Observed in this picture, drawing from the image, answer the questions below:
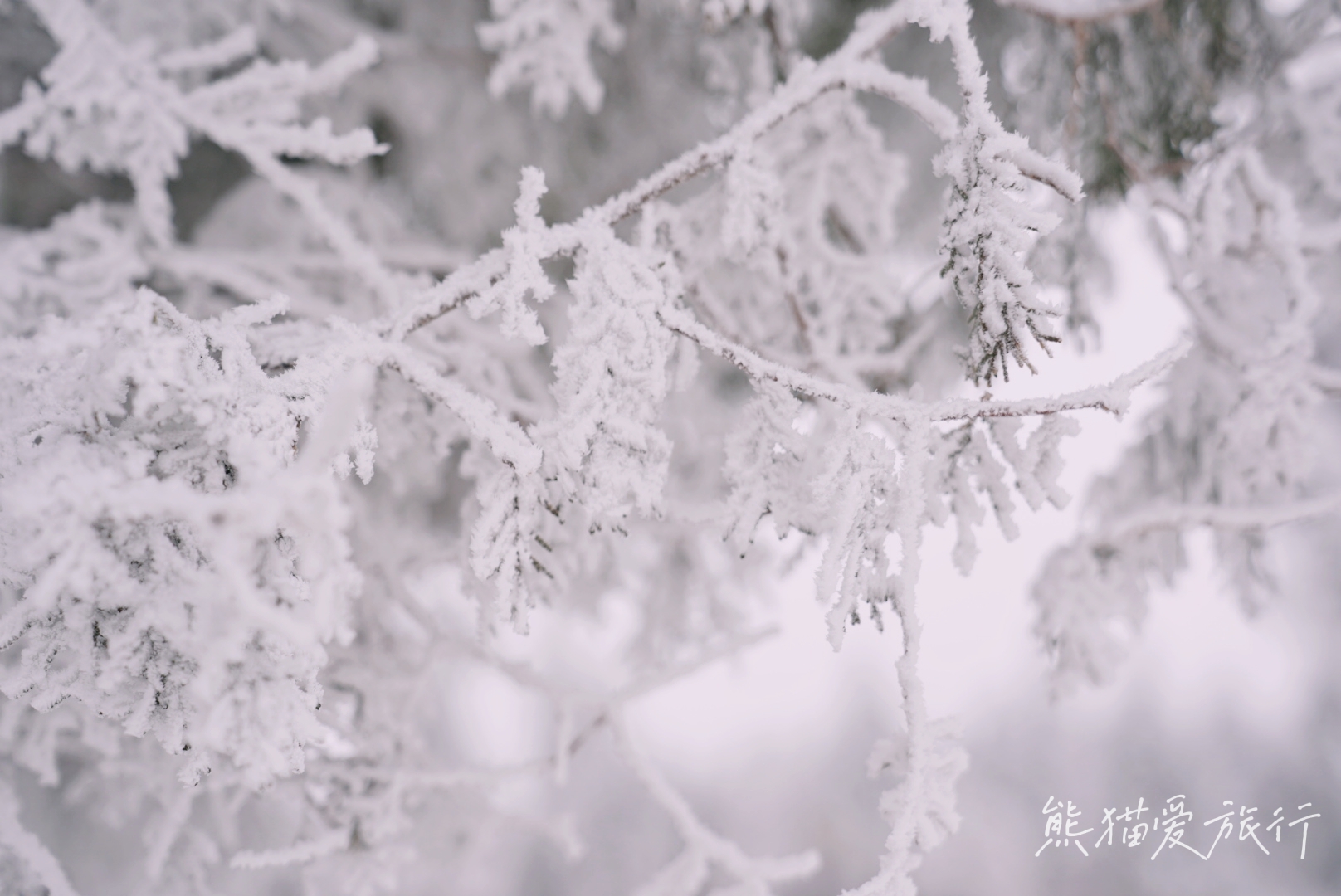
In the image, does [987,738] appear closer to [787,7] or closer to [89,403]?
[787,7]

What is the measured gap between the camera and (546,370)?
2.94 m

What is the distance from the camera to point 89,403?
0.95 meters

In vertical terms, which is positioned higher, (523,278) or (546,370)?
(546,370)

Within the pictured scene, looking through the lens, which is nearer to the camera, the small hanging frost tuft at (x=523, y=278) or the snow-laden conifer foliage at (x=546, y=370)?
the snow-laden conifer foliage at (x=546, y=370)

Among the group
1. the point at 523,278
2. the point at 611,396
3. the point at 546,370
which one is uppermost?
the point at 546,370

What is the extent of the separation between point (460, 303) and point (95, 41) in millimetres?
1120

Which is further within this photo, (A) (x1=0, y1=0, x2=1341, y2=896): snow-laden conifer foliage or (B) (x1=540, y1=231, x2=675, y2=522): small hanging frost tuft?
(B) (x1=540, y1=231, x2=675, y2=522): small hanging frost tuft

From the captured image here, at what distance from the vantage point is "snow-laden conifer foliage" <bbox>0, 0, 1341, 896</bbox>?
940 millimetres

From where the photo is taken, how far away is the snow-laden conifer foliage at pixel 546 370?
94cm

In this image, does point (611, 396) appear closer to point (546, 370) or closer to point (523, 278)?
point (523, 278)

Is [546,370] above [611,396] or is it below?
above

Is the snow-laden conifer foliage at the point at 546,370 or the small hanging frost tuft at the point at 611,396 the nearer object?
the snow-laden conifer foliage at the point at 546,370

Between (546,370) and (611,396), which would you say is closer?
(611,396)

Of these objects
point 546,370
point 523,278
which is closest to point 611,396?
point 523,278
